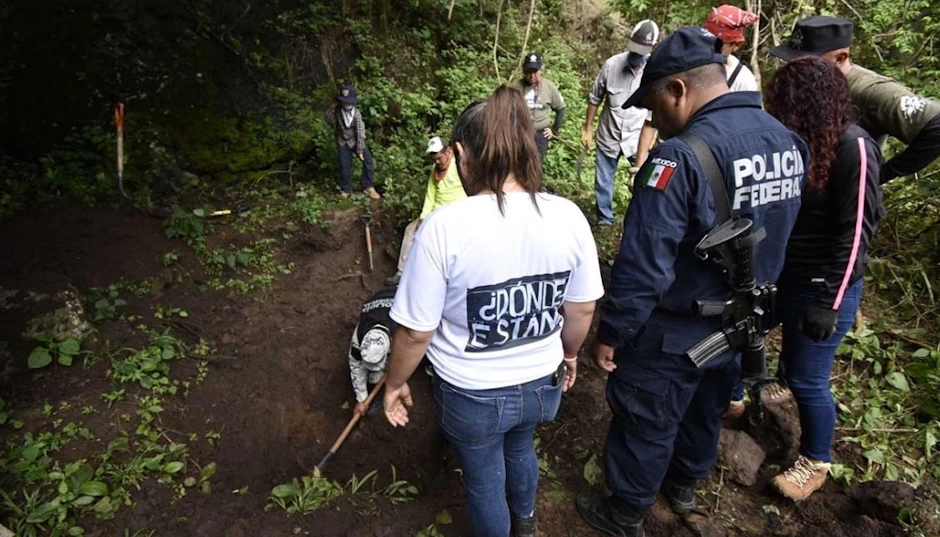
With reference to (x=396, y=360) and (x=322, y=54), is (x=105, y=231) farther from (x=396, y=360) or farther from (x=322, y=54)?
→ (x=396, y=360)

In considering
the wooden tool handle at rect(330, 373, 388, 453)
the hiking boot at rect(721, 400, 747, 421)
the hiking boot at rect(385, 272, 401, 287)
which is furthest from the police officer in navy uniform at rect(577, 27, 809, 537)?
the hiking boot at rect(385, 272, 401, 287)

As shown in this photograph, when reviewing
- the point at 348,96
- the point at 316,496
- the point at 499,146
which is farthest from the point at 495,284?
the point at 348,96

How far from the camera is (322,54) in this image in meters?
7.05

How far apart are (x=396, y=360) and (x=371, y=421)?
7.76ft

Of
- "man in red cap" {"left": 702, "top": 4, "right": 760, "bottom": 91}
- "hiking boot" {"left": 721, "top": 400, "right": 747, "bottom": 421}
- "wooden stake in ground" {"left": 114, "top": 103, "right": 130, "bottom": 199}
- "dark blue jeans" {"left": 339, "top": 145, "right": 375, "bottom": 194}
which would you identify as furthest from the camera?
"dark blue jeans" {"left": 339, "top": 145, "right": 375, "bottom": 194}

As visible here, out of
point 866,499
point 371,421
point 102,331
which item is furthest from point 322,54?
point 866,499

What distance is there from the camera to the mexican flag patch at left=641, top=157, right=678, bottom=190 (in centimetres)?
177

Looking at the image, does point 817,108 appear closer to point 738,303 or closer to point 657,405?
point 738,303

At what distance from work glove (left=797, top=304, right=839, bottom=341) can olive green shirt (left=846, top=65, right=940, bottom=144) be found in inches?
38.1

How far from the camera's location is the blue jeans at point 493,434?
1.83 meters

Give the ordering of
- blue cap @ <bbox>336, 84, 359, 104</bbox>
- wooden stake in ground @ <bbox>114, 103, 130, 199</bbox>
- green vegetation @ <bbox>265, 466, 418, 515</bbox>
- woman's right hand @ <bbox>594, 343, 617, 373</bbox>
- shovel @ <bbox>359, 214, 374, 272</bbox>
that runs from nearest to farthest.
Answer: woman's right hand @ <bbox>594, 343, 617, 373</bbox> < green vegetation @ <bbox>265, 466, 418, 515</bbox> < wooden stake in ground @ <bbox>114, 103, 130, 199</bbox> < shovel @ <bbox>359, 214, 374, 272</bbox> < blue cap @ <bbox>336, 84, 359, 104</bbox>

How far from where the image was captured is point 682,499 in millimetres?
2600

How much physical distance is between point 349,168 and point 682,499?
4922 mm

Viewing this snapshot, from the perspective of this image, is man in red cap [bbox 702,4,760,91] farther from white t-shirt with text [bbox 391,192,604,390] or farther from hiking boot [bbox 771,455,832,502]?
white t-shirt with text [bbox 391,192,604,390]
